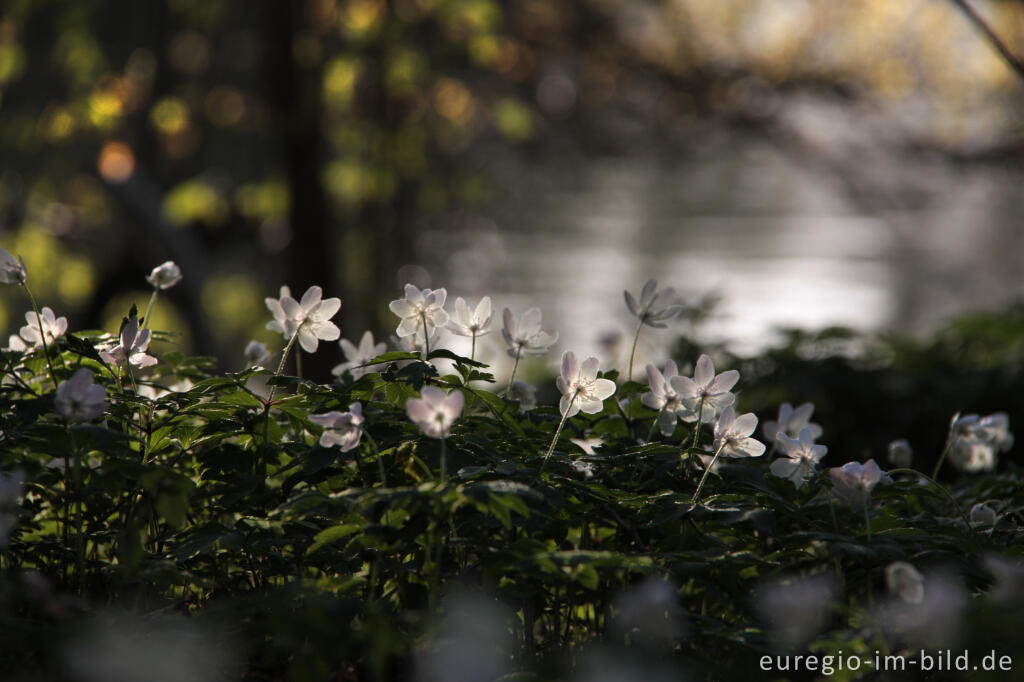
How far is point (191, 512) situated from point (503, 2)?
7.30 meters

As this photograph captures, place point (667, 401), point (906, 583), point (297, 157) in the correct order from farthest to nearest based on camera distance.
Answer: point (297, 157), point (667, 401), point (906, 583)

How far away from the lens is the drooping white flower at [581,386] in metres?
1.46

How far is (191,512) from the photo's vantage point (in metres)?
1.52

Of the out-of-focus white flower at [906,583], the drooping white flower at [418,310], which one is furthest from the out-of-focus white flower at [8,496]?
the out-of-focus white flower at [906,583]

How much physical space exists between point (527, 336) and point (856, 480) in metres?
0.60

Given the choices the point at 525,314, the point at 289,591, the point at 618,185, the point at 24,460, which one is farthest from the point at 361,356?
the point at 618,185

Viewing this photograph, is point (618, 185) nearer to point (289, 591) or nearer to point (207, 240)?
point (207, 240)

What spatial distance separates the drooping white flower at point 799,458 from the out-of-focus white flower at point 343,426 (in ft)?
2.28

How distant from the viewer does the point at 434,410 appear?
1239 millimetres

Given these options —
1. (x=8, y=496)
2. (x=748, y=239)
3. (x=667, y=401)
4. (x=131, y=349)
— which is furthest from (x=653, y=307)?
(x=748, y=239)

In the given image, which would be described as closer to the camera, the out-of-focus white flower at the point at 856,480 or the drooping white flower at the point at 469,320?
the out-of-focus white flower at the point at 856,480

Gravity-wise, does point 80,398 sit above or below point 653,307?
below

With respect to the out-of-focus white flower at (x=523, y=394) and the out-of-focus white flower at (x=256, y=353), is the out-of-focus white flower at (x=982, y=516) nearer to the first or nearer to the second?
the out-of-focus white flower at (x=523, y=394)

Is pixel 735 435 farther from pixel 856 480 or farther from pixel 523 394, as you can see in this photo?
pixel 523 394
